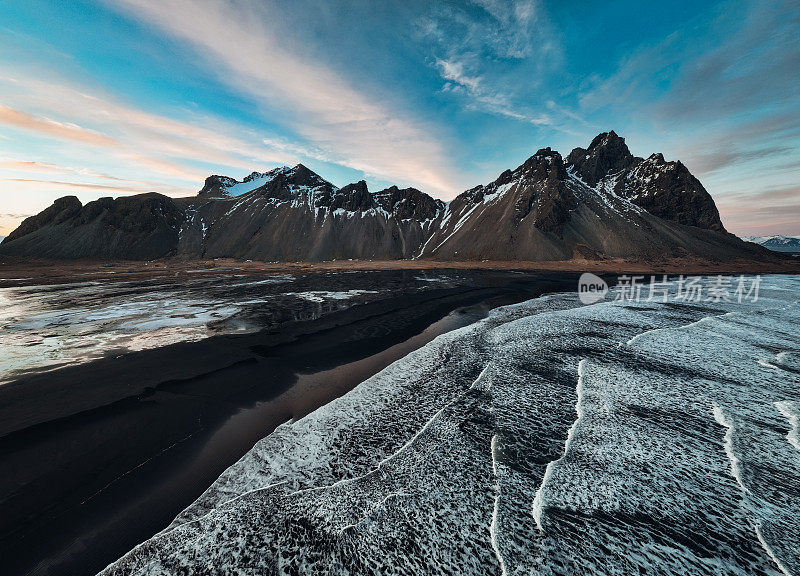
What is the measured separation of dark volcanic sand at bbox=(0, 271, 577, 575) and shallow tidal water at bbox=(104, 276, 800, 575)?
1.07m

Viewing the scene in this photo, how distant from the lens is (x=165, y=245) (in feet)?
423

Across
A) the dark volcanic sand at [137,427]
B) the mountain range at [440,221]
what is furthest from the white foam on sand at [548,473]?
the mountain range at [440,221]

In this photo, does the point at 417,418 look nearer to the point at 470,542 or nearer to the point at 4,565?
the point at 470,542

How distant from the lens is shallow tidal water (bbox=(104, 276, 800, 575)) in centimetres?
529

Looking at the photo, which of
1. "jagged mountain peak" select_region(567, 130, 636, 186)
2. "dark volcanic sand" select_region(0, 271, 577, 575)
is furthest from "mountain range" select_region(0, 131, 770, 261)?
"dark volcanic sand" select_region(0, 271, 577, 575)

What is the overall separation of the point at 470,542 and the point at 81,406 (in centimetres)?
1429

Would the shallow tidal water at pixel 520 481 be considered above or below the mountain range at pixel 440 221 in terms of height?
below

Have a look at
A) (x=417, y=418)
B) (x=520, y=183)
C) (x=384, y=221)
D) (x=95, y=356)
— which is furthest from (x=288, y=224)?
(x=417, y=418)

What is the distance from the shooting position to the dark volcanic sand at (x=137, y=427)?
232 inches

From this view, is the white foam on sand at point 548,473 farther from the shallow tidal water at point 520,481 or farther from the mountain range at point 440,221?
the mountain range at point 440,221

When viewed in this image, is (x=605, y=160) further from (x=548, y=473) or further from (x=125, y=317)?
(x=125, y=317)

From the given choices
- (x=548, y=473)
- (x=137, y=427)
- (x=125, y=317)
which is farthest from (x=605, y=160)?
(x=137, y=427)

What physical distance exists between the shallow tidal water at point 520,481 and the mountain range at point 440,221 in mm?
102729

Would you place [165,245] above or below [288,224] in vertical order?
below
